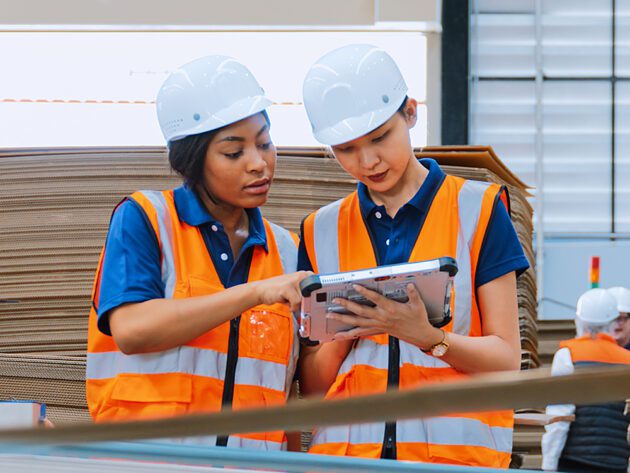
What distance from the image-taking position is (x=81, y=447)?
1.36m

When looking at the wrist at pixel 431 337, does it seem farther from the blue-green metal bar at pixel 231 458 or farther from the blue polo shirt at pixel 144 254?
the blue-green metal bar at pixel 231 458

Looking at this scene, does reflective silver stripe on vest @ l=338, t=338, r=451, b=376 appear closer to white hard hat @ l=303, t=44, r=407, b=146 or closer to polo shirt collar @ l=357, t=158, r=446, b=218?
polo shirt collar @ l=357, t=158, r=446, b=218

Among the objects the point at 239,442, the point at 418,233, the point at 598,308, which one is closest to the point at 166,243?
the point at 239,442

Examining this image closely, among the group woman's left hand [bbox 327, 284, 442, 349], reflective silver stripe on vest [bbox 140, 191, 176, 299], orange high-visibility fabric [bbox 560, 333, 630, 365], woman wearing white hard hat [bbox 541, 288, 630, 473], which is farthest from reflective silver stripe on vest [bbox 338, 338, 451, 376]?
orange high-visibility fabric [bbox 560, 333, 630, 365]

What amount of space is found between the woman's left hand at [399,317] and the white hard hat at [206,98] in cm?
58

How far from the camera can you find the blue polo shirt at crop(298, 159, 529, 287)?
224 cm

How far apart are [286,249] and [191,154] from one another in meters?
0.36

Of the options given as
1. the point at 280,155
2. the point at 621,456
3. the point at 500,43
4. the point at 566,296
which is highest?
the point at 500,43

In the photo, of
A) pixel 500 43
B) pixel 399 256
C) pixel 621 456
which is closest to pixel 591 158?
pixel 500 43

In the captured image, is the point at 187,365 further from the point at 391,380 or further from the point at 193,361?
the point at 391,380

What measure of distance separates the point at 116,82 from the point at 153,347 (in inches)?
287

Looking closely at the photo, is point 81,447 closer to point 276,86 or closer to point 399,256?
point 399,256

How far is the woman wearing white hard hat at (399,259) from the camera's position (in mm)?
2178

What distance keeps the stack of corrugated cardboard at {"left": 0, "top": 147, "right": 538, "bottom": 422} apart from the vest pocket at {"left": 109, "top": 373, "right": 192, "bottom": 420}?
2.31 meters
